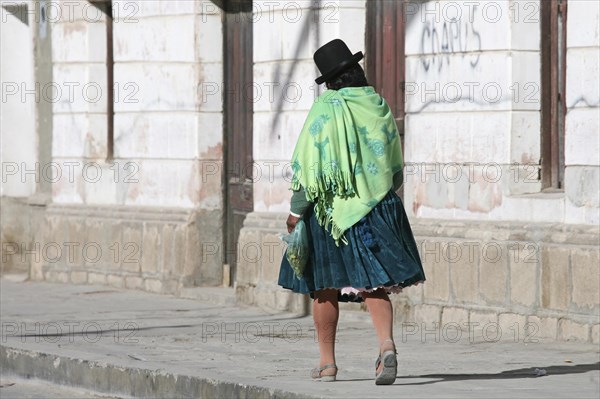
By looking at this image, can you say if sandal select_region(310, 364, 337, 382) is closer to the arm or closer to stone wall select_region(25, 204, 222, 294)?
the arm

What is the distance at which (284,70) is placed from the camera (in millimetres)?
13227

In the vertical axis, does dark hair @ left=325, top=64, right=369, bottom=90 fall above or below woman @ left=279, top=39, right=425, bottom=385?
above

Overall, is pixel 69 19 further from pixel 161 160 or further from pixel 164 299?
pixel 164 299

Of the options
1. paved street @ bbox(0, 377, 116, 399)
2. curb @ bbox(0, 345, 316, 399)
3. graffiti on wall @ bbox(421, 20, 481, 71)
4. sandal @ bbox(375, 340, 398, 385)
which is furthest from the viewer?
graffiti on wall @ bbox(421, 20, 481, 71)

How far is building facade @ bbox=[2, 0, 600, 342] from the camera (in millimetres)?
11031

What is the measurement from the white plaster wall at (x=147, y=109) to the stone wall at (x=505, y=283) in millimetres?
2993

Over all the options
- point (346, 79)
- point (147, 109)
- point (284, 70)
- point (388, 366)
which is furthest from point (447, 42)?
point (147, 109)

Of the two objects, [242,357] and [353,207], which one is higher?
[353,207]

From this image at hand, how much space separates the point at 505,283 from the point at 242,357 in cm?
197

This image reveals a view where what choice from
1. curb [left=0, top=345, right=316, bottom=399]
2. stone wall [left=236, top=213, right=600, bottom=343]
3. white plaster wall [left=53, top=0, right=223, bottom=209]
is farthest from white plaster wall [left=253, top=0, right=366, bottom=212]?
curb [left=0, top=345, right=316, bottom=399]

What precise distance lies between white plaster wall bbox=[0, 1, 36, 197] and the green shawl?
8.94 meters

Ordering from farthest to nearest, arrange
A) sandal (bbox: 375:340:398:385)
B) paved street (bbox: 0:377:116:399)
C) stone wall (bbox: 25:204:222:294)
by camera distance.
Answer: stone wall (bbox: 25:204:222:294) < paved street (bbox: 0:377:116:399) < sandal (bbox: 375:340:398:385)

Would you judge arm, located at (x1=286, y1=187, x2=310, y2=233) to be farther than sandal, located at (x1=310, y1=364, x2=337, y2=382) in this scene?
No

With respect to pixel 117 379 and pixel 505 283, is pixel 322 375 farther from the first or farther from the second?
pixel 505 283
